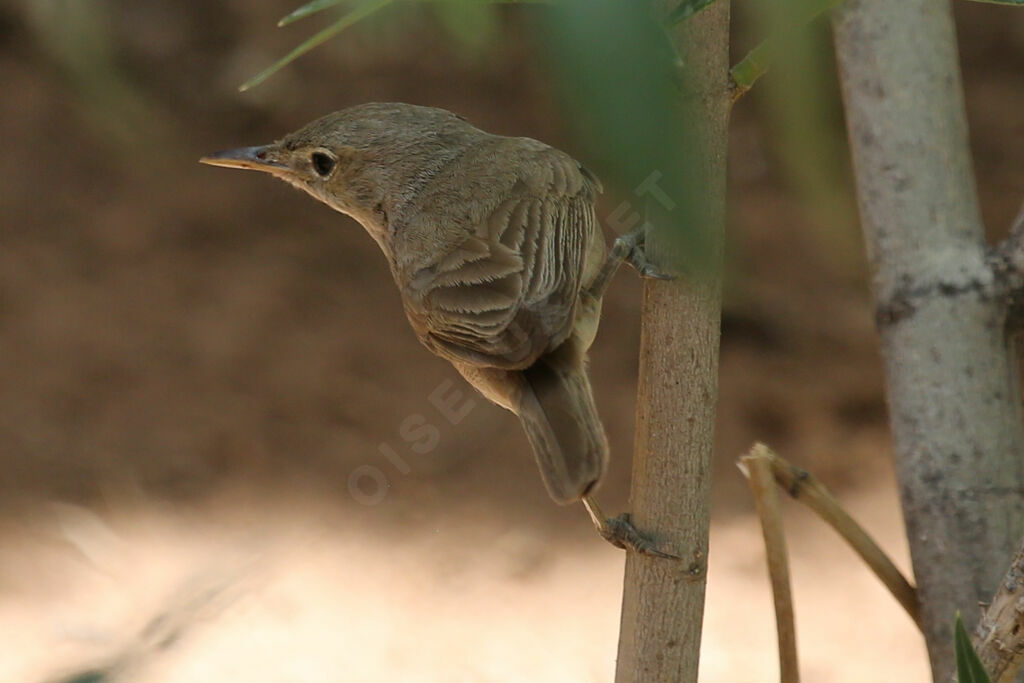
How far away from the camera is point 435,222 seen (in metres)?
1.94

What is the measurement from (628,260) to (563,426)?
0.27 meters

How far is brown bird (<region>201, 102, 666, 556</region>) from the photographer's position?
1.54 metres

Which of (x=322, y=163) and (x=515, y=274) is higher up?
(x=322, y=163)

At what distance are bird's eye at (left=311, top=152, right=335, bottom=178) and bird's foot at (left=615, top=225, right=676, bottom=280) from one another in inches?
27.9

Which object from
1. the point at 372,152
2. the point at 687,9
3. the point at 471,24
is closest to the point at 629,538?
the point at 687,9

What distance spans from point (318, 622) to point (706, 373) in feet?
6.25

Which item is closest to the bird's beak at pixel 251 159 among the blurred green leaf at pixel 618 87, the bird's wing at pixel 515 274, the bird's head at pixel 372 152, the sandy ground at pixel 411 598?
the bird's head at pixel 372 152

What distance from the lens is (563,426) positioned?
59.4 inches

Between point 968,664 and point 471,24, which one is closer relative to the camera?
point 471,24

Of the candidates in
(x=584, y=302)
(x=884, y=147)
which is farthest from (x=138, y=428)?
(x=884, y=147)

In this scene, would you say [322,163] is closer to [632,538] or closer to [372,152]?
[372,152]

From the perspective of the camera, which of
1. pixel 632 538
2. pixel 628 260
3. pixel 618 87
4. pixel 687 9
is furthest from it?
pixel 628 260

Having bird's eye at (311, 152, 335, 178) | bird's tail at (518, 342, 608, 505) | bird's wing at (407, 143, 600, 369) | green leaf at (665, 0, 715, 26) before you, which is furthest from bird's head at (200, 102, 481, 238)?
green leaf at (665, 0, 715, 26)

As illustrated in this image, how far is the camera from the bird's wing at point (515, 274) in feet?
5.11
